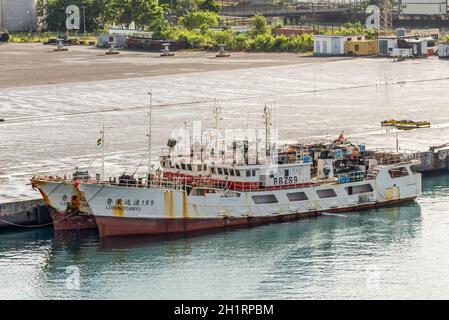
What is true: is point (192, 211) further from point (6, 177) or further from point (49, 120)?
point (49, 120)

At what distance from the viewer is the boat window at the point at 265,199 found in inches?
3497

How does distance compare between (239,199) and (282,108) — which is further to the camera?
(282,108)

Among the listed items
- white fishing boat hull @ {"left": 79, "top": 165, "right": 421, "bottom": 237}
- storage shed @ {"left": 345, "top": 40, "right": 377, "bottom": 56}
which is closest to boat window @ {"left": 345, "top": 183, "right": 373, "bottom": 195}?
white fishing boat hull @ {"left": 79, "top": 165, "right": 421, "bottom": 237}

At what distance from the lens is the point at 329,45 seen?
641 feet

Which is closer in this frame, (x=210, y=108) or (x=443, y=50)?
(x=210, y=108)

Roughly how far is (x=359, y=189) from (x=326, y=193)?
3.02 m

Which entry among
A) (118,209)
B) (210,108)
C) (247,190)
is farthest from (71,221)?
(210,108)

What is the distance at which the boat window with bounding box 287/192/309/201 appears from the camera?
9000 centimetres

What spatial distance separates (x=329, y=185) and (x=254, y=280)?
17883 mm

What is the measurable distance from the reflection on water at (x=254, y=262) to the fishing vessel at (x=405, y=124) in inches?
1182

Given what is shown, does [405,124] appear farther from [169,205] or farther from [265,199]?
[169,205]

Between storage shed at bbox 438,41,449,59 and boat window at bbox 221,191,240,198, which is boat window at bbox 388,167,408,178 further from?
storage shed at bbox 438,41,449,59
